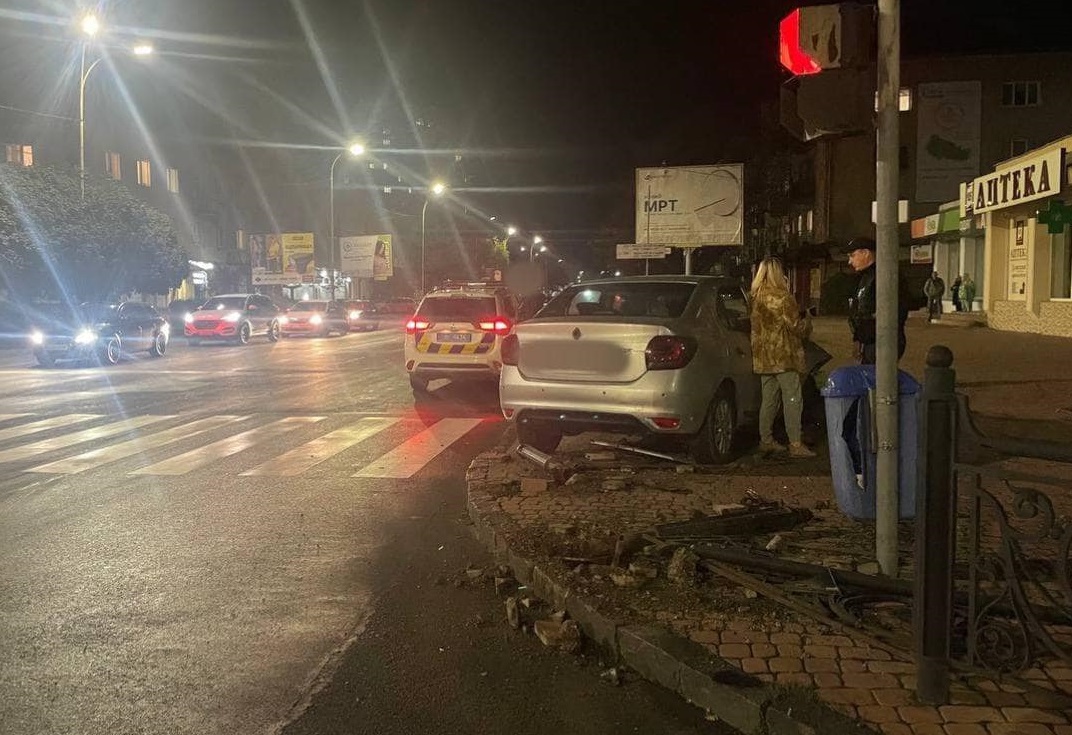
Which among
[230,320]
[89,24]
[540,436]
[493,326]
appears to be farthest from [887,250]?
[230,320]

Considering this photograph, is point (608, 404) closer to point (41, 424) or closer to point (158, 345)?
point (41, 424)

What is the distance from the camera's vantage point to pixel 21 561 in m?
5.74

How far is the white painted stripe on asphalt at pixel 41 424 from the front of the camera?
1086 cm

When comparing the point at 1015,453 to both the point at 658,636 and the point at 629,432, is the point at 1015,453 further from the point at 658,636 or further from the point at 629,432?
the point at 629,432

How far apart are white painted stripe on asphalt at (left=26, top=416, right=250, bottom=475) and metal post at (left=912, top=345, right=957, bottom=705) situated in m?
7.56

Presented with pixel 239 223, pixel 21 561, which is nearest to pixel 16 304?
pixel 21 561

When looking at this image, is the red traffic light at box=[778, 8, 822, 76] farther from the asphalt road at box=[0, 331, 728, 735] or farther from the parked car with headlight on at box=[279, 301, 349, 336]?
the parked car with headlight on at box=[279, 301, 349, 336]

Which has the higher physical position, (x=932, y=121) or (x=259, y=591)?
(x=932, y=121)

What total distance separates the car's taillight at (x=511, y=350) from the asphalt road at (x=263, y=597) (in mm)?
1143

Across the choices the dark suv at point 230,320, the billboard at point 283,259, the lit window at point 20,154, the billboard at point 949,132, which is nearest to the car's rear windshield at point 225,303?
the dark suv at point 230,320

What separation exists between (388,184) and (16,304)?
6366 cm

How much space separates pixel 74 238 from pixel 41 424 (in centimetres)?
2009

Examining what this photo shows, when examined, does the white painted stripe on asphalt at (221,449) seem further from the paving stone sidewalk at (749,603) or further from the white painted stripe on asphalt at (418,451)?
the paving stone sidewalk at (749,603)

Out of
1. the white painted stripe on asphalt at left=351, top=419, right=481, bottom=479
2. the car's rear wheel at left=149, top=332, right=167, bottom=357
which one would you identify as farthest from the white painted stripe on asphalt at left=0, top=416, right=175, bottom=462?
the car's rear wheel at left=149, top=332, right=167, bottom=357
